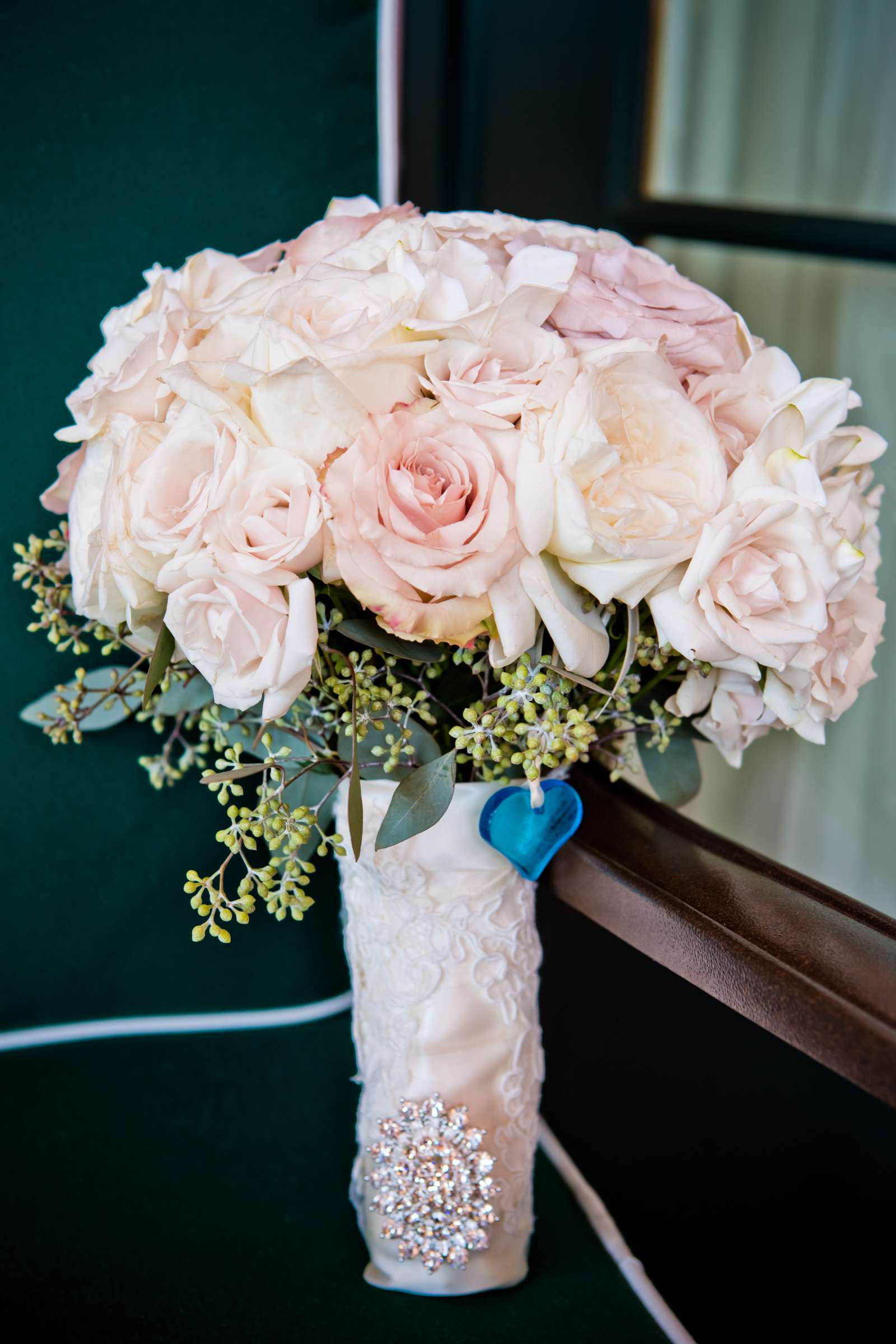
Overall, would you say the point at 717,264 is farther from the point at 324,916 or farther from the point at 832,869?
the point at 324,916

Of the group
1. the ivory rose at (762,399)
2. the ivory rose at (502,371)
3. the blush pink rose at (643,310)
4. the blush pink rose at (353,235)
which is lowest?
the ivory rose at (762,399)

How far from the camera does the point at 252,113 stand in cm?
69

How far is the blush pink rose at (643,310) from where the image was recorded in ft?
1.49

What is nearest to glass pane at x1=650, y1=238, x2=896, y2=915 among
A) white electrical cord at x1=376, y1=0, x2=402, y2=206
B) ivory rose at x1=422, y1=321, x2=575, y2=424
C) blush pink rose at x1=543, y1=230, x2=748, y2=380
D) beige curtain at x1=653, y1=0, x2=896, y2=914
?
beige curtain at x1=653, y1=0, x2=896, y2=914

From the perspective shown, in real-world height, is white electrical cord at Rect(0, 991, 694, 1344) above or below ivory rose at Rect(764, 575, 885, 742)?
below

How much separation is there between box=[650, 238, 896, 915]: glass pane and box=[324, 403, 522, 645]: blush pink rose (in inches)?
38.8

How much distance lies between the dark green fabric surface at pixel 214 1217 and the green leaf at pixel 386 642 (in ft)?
1.14

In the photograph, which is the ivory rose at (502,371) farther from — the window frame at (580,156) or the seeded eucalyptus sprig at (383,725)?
the window frame at (580,156)

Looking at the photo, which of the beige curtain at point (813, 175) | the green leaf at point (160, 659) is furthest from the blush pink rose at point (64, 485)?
the beige curtain at point (813, 175)

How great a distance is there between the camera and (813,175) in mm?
1318

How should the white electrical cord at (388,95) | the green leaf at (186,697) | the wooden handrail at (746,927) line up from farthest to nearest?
1. the white electrical cord at (388,95)
2. the green leaf at (186,697)
3. the wooden handrail at (746,927)

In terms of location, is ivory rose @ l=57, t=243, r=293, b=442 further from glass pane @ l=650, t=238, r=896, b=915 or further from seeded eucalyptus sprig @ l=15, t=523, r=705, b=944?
glass pane @ l=650, t=238, r=896, b=915

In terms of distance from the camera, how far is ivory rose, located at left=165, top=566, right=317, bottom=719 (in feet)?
1.34

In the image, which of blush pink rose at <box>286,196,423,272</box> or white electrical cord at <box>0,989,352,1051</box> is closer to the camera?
blush pink rose at <box>286,196,423,272</box>
